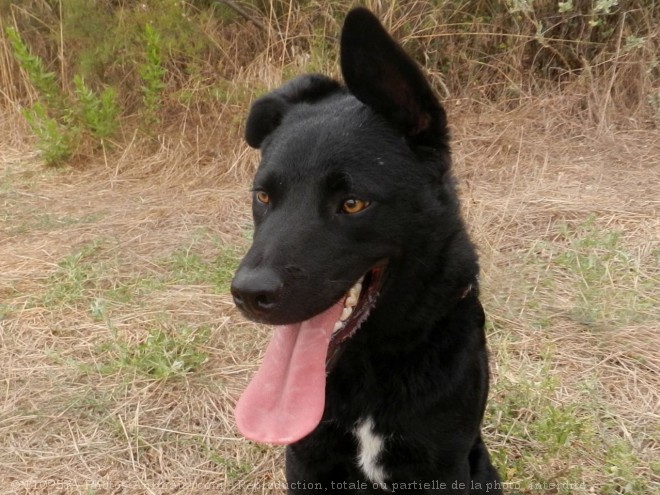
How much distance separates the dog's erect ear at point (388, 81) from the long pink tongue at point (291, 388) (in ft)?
1.68

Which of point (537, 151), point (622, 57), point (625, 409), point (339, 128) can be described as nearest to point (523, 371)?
point (625, 409)

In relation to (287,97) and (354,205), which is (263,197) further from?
(287,97)

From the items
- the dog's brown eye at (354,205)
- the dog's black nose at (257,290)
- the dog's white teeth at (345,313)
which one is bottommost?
the dog's white teeth at (345,313)

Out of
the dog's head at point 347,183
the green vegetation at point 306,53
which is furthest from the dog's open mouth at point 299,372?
the green vegetation at point 306,53

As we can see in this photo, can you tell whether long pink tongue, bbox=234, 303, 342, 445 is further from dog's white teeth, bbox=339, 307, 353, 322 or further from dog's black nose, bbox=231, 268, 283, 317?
dog's black nose, bbox=231, 268, 283, 317

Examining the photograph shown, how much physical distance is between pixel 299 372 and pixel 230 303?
1.67m

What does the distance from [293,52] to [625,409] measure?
3.49m

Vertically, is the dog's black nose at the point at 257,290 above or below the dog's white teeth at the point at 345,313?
above

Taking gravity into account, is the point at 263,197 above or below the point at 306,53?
above

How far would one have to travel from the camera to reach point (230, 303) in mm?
3281

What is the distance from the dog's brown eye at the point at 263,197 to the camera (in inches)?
69.1

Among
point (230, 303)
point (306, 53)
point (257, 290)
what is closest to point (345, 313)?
point (257, 290)

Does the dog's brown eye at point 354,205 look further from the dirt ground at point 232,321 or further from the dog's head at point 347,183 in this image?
the dirt ground at point 232,321

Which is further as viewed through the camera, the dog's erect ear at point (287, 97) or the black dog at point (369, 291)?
the dog's erect ear at point (287, 97)
